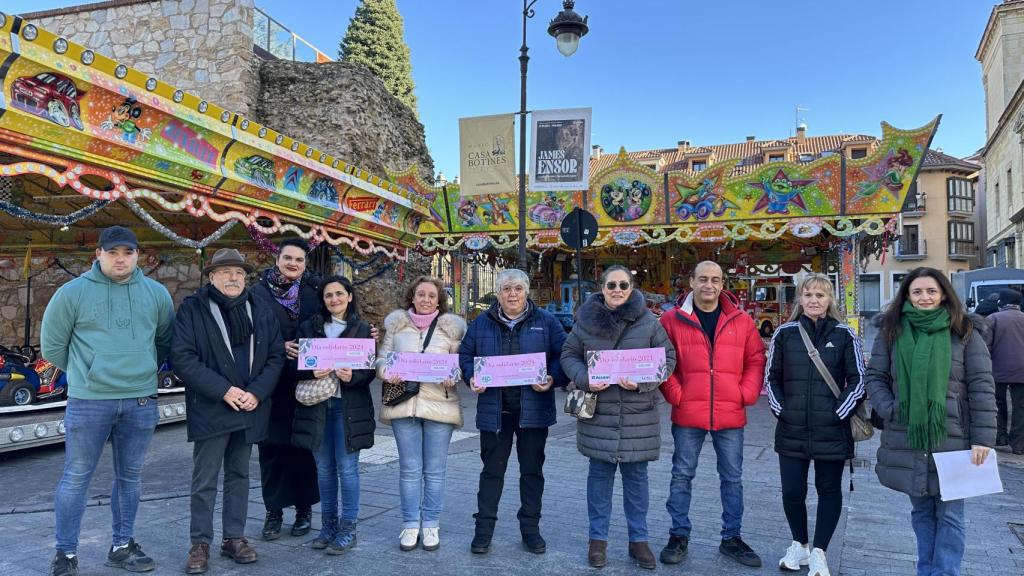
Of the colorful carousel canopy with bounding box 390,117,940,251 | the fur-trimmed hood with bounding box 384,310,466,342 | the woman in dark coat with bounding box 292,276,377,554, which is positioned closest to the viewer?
the woman in dark coat with bounding box 292,276,377,554

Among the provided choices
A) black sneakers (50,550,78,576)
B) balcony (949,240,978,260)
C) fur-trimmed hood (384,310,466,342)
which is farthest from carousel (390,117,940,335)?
balcony (949,240,978,260)

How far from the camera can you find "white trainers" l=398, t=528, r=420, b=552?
161 inches

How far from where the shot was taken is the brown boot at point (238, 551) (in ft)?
12.6

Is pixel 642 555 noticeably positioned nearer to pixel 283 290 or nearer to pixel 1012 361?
pixel 283 290

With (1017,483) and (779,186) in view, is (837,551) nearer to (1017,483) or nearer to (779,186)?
(1017,483)

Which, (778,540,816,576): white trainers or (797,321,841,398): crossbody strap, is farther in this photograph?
(778,540,816,576): white trainers

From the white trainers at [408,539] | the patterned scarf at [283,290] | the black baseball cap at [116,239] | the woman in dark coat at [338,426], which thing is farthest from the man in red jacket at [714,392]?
the black baseball cap at [116,239]

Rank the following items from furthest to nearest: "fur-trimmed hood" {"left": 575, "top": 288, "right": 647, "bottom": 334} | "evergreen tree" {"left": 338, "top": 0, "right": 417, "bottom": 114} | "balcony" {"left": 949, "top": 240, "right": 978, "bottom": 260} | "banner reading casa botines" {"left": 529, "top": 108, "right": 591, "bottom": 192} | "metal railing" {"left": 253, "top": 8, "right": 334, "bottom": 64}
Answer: "balcony" {"left": 949, "top": 240, "right": 978, "bottom": 260}, "evergreen tree" {"left": 338, "top": 0, "right": 417, "bottom": 114}, "metal railing" {"left": 253, "top": 8, "right": 334, "bottom": 64}, "banner reading casa botines" {"left": 529, "top": 108, "right": 591, "bottom": 192}, "fur-trimmed hood" {"left": 575, "top": 288, "right": 647, "bottom": 334}

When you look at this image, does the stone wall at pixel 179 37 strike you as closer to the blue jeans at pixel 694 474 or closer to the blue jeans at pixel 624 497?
the blue jeans at pixel 624 497

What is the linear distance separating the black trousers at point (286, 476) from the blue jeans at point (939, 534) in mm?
3721

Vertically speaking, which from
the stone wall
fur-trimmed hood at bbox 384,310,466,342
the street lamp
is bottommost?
fur-trimmed hood at bbox 384,310,466,342

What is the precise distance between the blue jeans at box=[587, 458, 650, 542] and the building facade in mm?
31222

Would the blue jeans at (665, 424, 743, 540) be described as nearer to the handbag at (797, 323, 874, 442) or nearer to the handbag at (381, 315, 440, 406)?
the handbag at (797, 323, 874, 442)

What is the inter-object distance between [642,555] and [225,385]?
2728mm
